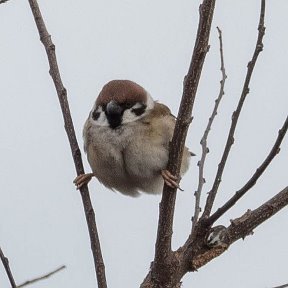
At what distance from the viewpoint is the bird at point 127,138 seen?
3879 millimetres

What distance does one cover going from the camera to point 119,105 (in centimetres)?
400

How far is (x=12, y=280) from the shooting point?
2.18m

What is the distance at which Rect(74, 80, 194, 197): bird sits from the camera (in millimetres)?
3879

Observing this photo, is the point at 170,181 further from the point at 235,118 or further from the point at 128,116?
the point at 128,116

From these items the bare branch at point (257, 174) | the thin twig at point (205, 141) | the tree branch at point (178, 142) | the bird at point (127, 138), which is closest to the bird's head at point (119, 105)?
A: the bird at point (127, 138)

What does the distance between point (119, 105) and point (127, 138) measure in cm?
22

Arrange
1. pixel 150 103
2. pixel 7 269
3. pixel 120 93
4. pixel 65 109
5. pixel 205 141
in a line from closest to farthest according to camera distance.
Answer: pixel 7 269, pixel 65 109, pixel 205 141, pixel 120 93, pixel 150 103

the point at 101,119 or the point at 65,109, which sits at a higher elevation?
the point at 101,119

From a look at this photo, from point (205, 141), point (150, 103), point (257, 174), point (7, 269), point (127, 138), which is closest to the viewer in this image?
point (7, 269)

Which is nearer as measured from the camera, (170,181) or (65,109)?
(170,181)

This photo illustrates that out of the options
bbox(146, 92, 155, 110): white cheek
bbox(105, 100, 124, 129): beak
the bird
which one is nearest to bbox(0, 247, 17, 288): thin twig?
the bird

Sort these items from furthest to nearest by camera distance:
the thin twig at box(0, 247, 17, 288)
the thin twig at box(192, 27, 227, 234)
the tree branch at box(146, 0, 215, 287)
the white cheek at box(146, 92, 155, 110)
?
the white cheek at box(146, 92, 155, 110)
the thin twig at box(192, 27, 227, 234)
the tree branch at box(146, 0, 215, 287)
the thin twig at box(0, 247, 17, 288)

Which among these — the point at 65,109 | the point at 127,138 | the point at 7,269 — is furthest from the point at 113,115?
the point at 7,269

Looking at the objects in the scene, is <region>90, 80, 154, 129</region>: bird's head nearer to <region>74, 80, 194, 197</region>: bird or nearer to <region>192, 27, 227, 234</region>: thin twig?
<region>74, 80, 194, 197</region>: bird
